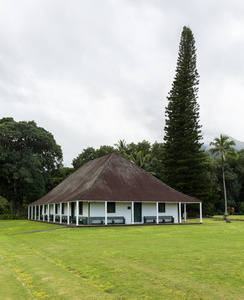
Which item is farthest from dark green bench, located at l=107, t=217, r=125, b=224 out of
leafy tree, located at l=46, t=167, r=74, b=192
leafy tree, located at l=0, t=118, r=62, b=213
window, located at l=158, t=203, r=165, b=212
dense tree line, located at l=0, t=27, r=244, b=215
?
leafy tree, located at l=46, t=167, r=74, b=192

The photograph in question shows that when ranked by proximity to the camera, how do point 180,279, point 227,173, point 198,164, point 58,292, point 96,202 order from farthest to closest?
point 227,173, point 198,164, point 96,202, point 180,279, point 58,292

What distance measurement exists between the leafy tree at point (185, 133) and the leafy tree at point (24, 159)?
1704cm

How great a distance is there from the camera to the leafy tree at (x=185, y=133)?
42281 mm

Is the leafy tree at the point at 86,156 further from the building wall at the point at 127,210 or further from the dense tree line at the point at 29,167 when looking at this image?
the building wall at the point at 127,210

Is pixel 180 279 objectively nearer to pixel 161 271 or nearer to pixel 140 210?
pixel 161 271

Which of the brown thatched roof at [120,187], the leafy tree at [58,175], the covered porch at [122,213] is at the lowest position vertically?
the covered porch at [122,213]

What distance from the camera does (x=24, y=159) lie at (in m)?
42.9

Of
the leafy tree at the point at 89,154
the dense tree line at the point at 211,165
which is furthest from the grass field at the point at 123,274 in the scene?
the leafy tree at the point at 89,154

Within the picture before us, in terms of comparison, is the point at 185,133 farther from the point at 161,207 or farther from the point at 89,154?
the point at 89,154

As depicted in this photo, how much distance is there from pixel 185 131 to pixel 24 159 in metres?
21.6

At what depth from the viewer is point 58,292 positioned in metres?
6.11

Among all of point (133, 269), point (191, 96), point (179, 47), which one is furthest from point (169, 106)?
point (133, 269)

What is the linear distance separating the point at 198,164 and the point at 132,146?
2370cm

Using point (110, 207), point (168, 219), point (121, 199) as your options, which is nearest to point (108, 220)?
A: point (110, 207)
